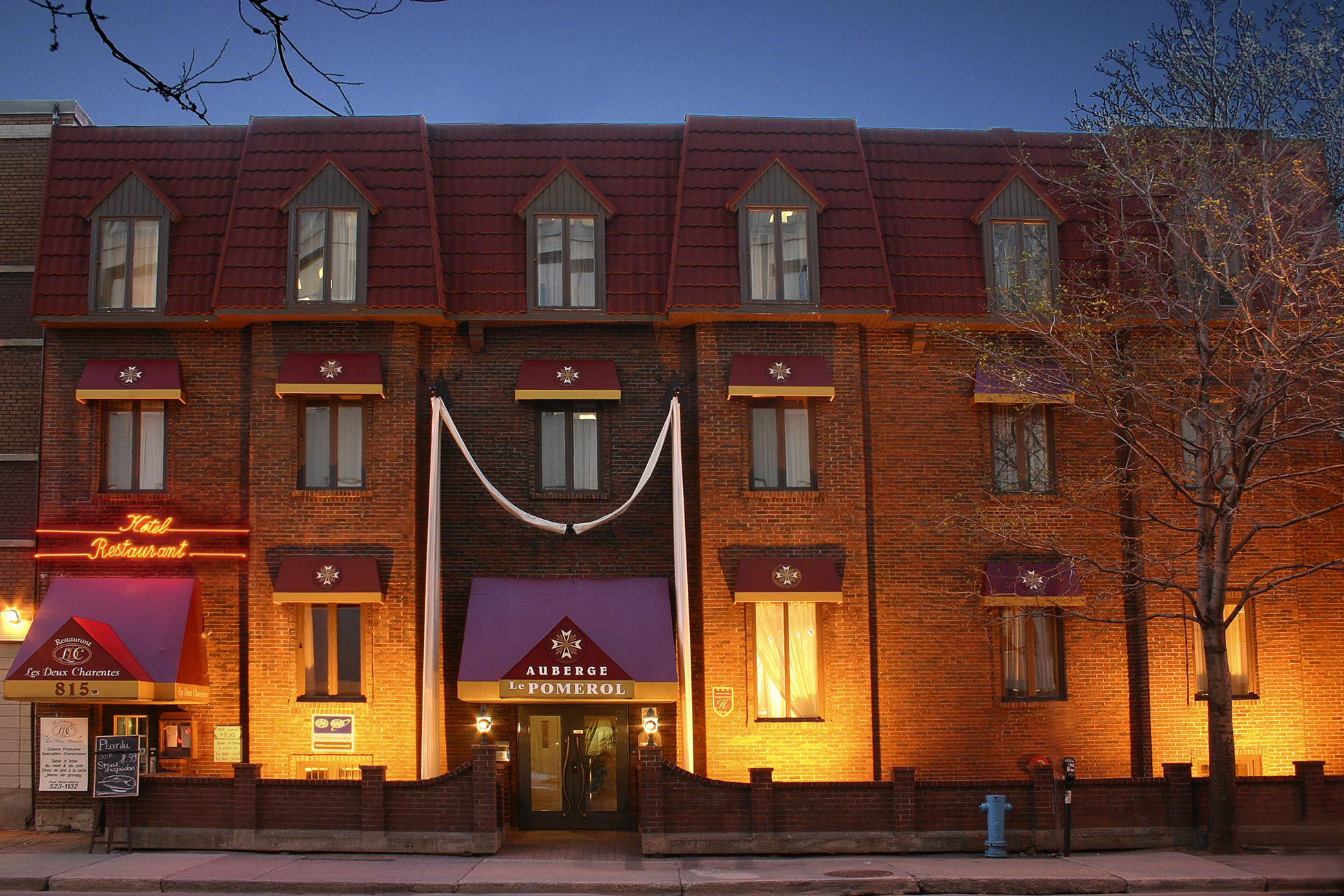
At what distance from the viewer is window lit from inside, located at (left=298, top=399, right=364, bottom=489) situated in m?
21.5

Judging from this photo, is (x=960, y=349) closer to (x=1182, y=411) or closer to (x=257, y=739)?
(x=1182, y=411)

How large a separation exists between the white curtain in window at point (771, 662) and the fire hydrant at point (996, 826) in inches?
164

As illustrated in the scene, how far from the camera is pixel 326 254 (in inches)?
849

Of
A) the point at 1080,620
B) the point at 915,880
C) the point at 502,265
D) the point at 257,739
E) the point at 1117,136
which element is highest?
the point at 1117,136

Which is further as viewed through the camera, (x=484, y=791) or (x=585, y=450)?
(x=585, y=450)

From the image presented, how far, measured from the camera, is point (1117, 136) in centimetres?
2012

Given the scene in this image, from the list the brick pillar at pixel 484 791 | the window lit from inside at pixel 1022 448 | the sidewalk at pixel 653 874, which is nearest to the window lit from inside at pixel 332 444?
the brick pillar at pixel 484 791

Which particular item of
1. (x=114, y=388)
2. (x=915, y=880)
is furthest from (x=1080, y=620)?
(x=114, y=388)

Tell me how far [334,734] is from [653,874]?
6.59 meters

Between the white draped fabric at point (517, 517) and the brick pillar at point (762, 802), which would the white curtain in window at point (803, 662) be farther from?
the brick pillar at point (762, 802)

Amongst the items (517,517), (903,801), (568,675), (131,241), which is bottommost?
(903,801)

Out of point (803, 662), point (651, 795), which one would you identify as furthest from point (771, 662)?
point (651, 795)

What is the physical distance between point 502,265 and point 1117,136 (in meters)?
10.3

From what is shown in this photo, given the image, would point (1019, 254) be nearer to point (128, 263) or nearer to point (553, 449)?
point (553, 449)
